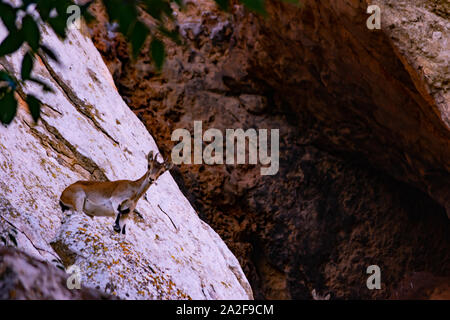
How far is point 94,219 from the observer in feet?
13.8

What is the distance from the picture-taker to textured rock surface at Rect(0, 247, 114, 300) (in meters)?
2.19

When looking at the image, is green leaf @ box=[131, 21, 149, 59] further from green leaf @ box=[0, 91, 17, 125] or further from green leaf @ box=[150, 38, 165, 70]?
green leaf @ box=[0, 91, 17, 125]

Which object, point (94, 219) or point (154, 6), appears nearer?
point (154, 6)

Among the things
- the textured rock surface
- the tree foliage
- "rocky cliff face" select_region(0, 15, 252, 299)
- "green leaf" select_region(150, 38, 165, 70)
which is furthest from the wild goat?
"green leaf" select_region(150, 38, 165, 70)

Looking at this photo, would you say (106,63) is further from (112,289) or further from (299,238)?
(112,289)

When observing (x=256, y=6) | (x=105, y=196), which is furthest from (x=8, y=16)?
(x=105, y=196)

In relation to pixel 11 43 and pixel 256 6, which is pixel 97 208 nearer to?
pixel 11 43

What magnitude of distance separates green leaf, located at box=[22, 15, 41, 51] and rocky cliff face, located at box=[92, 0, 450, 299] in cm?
563

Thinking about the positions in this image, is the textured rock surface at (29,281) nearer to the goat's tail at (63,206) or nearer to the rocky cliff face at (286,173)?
the goat's tail at (63,206)

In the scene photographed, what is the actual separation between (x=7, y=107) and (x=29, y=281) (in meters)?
0.84

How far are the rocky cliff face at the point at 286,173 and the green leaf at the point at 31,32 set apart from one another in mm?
5634

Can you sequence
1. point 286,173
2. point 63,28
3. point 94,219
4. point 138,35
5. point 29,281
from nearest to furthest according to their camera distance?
point 138,35, point 63,28, point 29,281, point 94,219, point 286,173

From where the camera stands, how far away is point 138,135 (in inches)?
269

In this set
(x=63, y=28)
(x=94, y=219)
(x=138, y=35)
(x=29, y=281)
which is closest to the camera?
(x=138, y=35)
